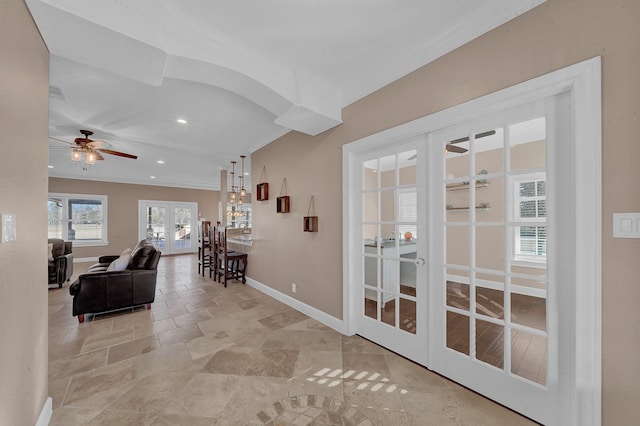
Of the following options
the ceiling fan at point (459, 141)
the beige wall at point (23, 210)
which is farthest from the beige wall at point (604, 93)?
the beige wall at point (23, 210)

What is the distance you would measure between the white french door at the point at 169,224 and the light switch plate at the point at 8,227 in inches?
357

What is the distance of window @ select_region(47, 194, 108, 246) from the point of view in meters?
7.52

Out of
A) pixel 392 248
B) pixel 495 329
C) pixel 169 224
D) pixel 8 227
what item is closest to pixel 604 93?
pixel 392 248

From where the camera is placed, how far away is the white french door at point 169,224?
898 centimetres

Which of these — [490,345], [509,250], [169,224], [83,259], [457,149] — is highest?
[457,149]

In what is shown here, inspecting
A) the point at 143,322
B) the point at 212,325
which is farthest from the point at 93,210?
the point at 212,325

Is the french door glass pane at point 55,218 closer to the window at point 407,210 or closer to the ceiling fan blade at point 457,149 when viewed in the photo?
the window at point 407,210

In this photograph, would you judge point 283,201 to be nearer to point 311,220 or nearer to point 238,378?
point 311,220

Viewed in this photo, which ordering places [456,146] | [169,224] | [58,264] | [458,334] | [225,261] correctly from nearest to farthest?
1. [456,146]
2. [458,334]
3. [58,264]
4. [225,261]
5. [169,224]

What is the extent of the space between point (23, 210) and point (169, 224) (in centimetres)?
916

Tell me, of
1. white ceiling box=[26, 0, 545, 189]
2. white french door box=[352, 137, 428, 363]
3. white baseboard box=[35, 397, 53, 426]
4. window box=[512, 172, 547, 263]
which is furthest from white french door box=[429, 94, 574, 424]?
Result: white baseboard box=[35, 397, 53, 426]

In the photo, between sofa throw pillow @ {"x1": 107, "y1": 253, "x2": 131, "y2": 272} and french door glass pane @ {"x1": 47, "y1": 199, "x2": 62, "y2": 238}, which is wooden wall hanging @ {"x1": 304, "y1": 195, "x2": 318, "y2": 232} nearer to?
sofa throw pillow @ {"x1": 107, "y1": 253, "x2": 131, "y2": 272}

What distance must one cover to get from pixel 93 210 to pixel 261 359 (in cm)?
904

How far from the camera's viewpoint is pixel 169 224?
9.45 metres
